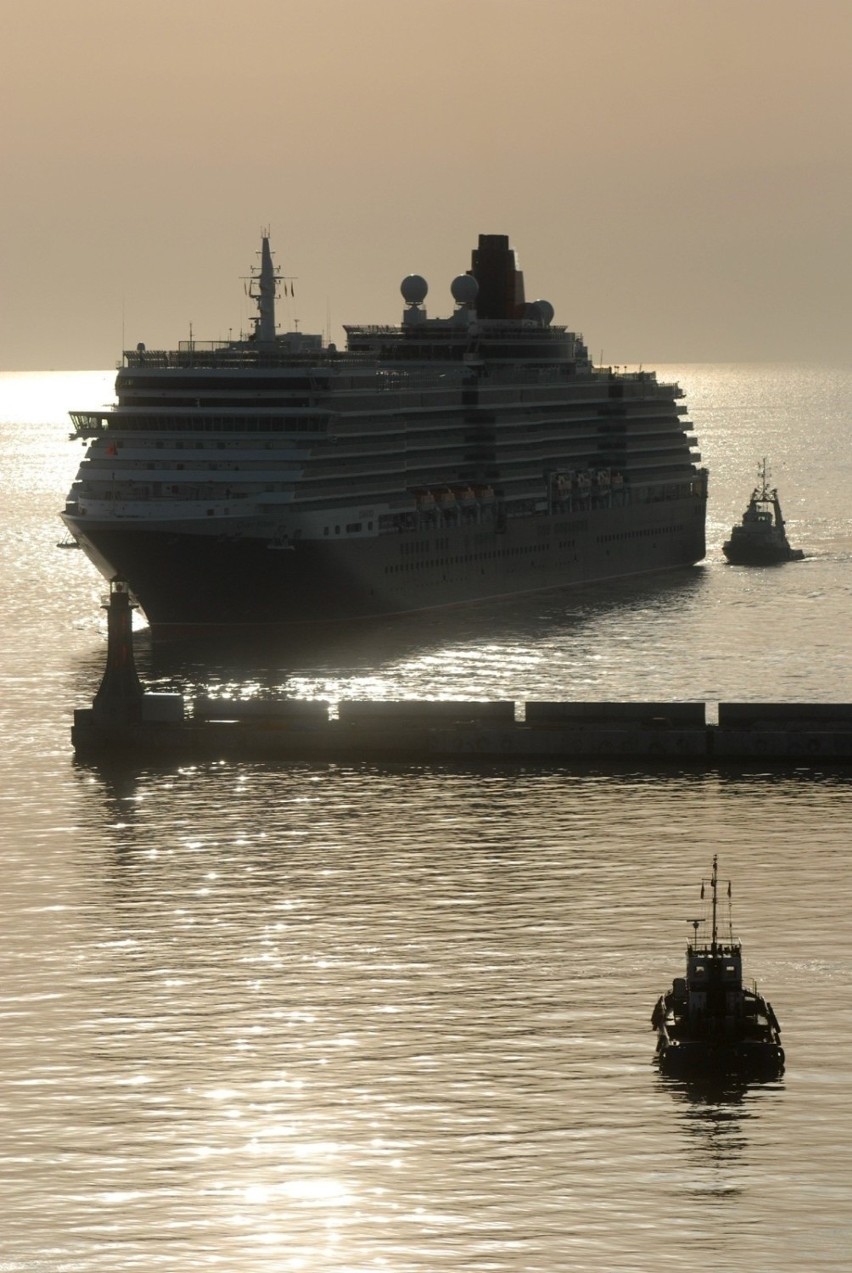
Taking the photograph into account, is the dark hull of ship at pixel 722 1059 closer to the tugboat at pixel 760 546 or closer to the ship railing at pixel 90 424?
the ship railing at pixel 90 424

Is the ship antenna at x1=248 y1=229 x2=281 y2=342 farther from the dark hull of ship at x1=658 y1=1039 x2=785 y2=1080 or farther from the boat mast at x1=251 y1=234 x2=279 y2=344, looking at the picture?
the dark hull of ship at x1=658 y1=1039 x2=785 y2=1080

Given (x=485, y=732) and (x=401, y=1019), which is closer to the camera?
(x=401, y=1019)

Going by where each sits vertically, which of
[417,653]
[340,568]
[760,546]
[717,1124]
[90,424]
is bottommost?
[717,1124]

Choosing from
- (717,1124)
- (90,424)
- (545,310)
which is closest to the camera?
(717,1124)

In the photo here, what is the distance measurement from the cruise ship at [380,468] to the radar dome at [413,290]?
0.55 feet

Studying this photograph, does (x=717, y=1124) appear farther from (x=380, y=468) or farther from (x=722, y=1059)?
(x=380, y=468)

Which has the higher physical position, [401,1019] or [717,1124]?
[401,1019]

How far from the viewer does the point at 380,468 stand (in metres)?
110

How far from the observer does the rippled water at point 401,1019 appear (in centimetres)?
3472

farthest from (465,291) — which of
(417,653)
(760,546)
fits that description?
(417,653)

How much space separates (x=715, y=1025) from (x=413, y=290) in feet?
316

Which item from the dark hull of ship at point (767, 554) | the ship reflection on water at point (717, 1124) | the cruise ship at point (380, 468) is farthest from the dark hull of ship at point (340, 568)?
the ship reflection on water at point (717, 1124)

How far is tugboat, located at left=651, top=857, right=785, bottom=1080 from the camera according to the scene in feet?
134

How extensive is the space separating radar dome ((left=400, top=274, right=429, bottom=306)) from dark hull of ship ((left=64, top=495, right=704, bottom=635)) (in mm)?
15078
